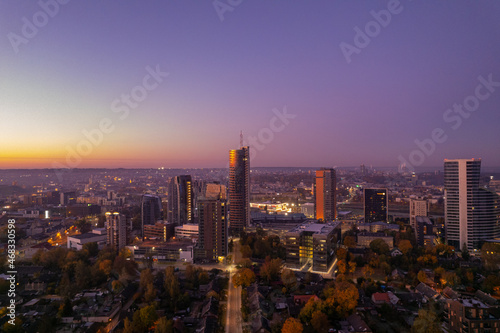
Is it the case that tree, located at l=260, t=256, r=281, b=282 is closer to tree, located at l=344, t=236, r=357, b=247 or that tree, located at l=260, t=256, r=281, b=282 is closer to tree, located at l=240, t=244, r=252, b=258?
tree, located at l=240, t=244, r=252, b=258

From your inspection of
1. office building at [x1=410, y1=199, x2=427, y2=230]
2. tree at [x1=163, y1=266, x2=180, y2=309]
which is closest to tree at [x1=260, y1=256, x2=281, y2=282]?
tree at [x1=163, y1=266, x2=180, y2=309]

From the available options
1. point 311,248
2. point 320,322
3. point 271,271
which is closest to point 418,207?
point 311,248

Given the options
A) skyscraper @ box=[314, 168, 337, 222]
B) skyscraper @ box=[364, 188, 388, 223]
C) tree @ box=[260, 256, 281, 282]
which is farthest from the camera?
skyscraper @ box=[314, 168, 337, 222]

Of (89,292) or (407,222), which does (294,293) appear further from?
(407,222)

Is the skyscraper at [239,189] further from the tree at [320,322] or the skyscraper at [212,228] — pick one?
the tree at [320,322]

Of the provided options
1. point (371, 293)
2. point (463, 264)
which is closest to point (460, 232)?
point (463, 264)

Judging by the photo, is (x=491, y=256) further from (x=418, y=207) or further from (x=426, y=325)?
(x=418, y=207)
